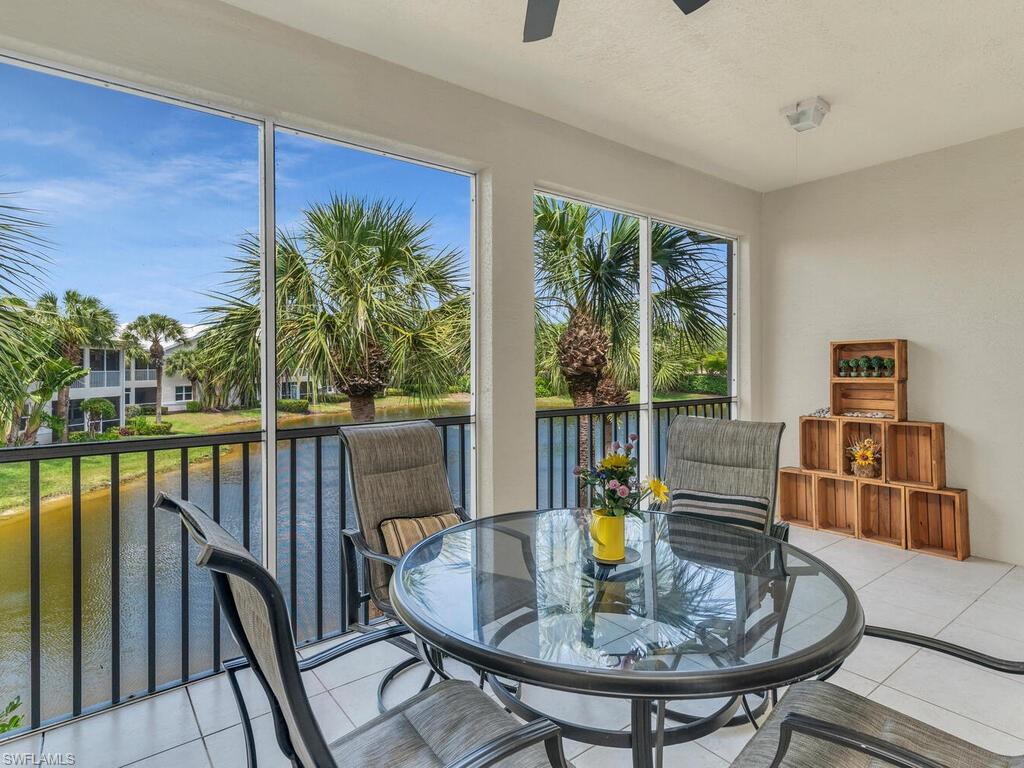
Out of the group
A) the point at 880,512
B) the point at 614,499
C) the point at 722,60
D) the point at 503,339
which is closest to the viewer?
the point at 614,499

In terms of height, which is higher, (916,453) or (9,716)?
(916,453)

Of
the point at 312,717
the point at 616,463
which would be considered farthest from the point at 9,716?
the point at 616,463

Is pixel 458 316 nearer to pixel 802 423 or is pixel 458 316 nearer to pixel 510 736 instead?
pixel 510 736

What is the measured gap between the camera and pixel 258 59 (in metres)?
2.40

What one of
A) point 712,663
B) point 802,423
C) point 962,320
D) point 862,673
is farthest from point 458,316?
point 962,320

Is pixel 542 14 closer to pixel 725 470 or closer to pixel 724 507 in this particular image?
pixel 725 470

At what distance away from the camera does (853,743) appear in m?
1.03

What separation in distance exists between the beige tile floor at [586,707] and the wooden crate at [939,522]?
0.88m

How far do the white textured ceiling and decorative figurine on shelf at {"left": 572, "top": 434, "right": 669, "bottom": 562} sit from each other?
195 cm

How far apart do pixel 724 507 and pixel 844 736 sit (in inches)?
65.9

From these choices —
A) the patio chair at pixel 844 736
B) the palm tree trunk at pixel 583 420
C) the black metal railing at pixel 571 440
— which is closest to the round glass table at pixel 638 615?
the patio chair at pixel 844 736

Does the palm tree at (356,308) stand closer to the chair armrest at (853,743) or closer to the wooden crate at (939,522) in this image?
the chair armrest at (853,743)

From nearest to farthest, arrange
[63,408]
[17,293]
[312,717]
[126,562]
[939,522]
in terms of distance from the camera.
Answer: [312,717] < [17,293] < [63,408] < [126,562] < [939,522]

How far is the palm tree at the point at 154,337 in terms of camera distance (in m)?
2.22
